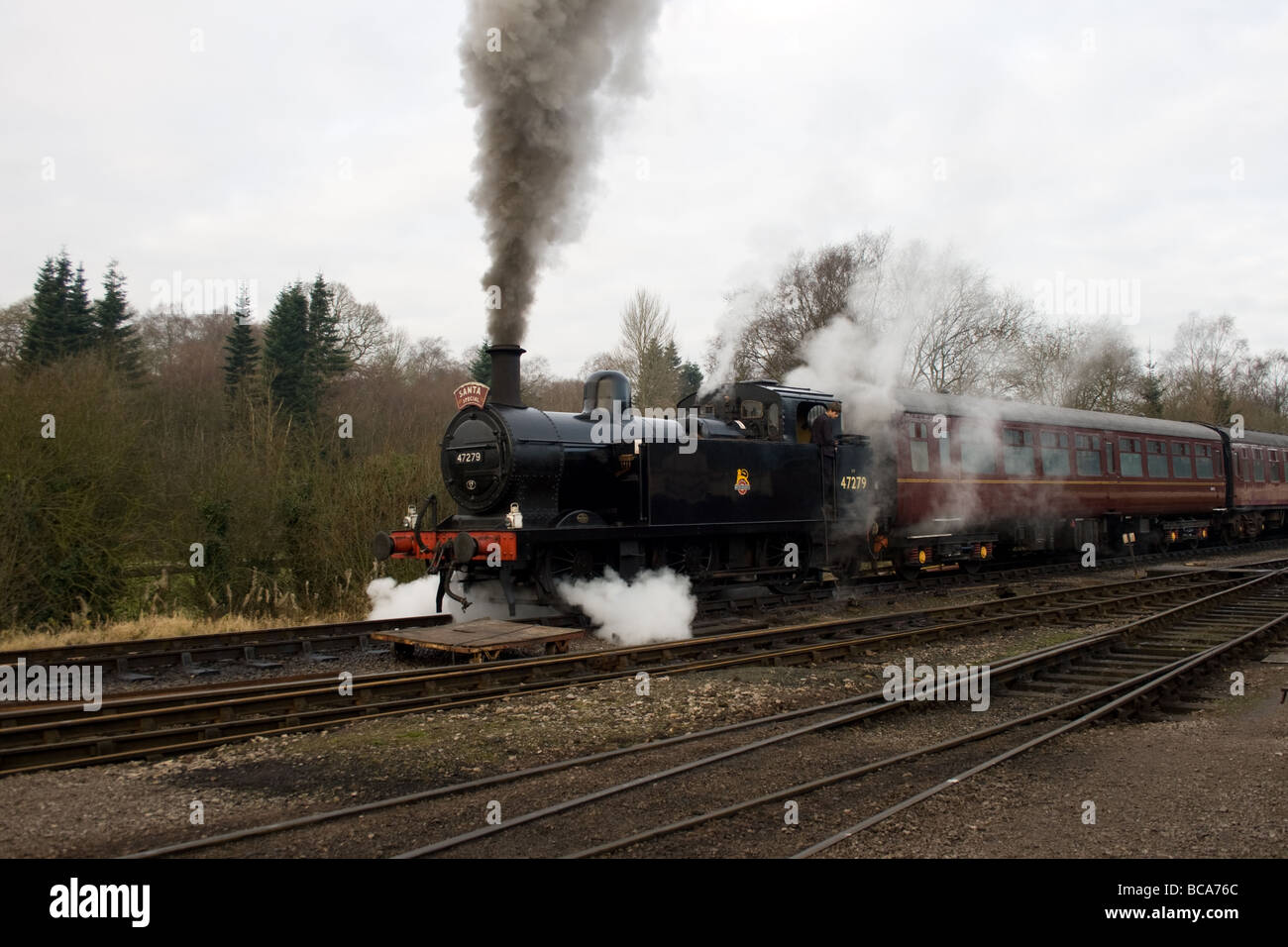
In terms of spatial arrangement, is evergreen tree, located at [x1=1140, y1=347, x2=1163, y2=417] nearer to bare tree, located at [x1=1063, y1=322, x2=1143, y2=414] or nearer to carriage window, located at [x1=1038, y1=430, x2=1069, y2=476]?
bare tree, located at [x1=1063, y1=322, x2=1143, y2=414]

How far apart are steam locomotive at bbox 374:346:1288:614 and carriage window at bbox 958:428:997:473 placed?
1.3 inches

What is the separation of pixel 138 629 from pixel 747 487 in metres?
8.06

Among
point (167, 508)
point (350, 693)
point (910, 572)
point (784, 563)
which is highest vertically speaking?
point (167, 508)

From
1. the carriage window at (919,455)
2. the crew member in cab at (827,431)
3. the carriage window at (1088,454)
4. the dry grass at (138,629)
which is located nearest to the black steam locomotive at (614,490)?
the crew member in cab at (827,431)

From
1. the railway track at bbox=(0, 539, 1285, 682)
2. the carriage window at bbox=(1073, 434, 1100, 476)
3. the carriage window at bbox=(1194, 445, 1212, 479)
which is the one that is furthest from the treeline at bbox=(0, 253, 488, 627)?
the carriage window at bbox=(1194, 445, 1212, 479)

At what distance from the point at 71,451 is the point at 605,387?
26.0 feet

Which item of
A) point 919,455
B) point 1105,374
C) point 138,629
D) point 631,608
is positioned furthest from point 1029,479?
point 1105,374

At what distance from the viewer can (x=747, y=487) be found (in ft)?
40.5

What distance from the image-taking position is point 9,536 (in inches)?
487

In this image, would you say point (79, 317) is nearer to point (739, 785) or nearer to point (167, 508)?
point (167, 508)

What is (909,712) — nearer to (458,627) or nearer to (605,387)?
(458,627)

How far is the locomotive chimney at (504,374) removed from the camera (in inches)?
426

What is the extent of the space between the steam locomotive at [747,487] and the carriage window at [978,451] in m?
0.03
